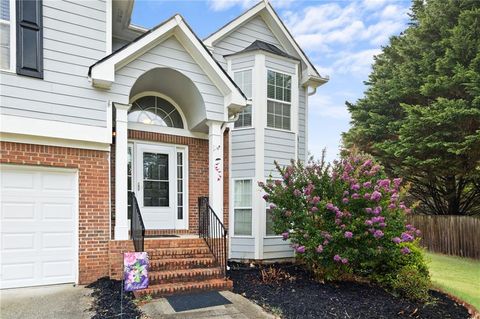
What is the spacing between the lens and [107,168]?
659 centimetres

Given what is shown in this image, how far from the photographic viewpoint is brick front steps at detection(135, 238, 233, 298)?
567cm

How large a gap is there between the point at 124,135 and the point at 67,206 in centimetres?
169

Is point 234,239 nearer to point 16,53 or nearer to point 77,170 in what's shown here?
point 77,170

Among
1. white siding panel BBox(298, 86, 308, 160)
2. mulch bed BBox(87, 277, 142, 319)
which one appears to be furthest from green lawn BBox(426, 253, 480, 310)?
mulch bed BBox(87, 277, 142, 319)

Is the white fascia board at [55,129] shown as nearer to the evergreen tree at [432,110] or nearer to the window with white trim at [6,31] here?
the window with white trim at [6,31]

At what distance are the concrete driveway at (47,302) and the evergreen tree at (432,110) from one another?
11695 millimetres

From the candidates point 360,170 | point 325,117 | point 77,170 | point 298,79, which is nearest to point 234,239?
point 360,170

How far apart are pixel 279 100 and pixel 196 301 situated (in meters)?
6.10

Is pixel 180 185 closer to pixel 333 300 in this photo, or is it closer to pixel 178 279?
pixel 178 279

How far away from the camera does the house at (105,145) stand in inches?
231

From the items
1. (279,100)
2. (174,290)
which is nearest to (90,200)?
(174,290)

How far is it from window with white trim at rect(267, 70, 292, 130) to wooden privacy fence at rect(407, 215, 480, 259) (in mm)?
7821

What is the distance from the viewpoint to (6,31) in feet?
19.5

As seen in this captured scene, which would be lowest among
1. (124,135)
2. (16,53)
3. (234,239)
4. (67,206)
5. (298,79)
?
(234,239)
